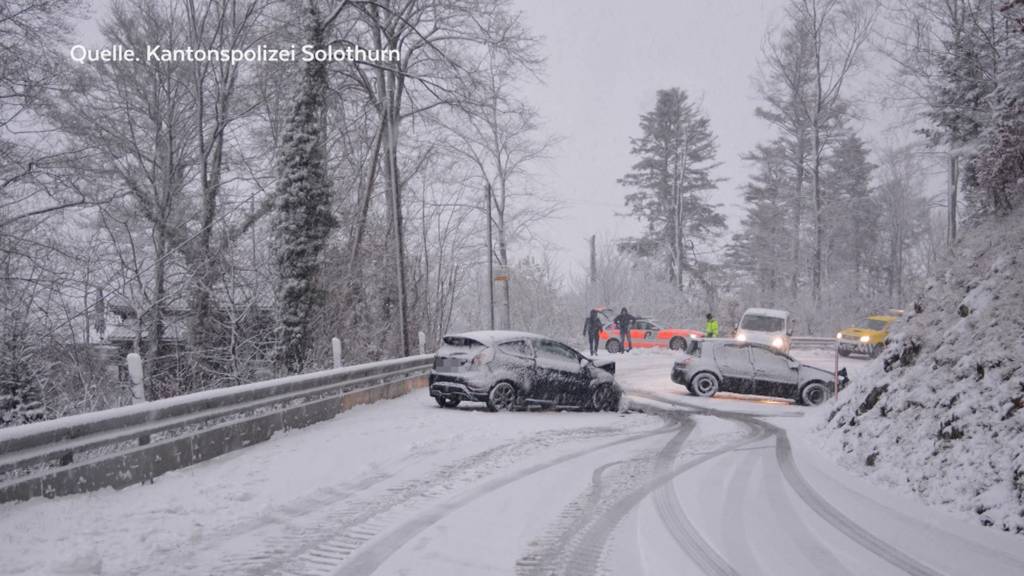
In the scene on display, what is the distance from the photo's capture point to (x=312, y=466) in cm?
852

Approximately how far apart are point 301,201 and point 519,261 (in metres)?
27.4

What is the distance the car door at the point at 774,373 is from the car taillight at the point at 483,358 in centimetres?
724

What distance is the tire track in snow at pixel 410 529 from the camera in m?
5.09

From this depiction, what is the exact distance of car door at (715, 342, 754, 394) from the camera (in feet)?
57.9

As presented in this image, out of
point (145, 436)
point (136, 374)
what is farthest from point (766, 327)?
point (145, 436)

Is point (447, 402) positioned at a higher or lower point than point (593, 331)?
lower

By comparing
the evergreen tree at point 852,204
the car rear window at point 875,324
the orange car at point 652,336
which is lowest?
the orange car at point 652,336

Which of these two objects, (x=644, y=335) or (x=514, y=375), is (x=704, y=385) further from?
(x=644, y=335)

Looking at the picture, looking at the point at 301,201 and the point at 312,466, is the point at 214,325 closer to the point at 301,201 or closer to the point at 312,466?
the point at 301,201

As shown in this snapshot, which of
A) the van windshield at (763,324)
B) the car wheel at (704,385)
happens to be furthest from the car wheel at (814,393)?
the van windshield at (763,324)

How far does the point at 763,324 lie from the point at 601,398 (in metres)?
13.0

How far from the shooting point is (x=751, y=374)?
17.6 m

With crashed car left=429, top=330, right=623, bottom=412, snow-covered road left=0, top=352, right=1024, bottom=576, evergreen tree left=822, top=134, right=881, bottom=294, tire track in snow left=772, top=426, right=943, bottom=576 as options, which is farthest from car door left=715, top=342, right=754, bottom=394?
evergreen tree left=822, top=134, right=881, bottom=294

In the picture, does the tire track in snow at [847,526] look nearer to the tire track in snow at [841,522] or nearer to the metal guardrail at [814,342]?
the tire track in snow at [841,522]
